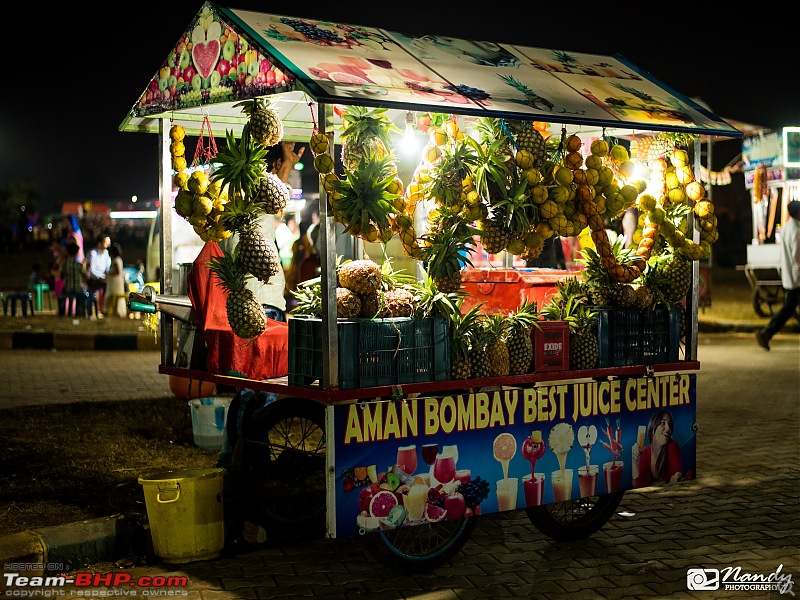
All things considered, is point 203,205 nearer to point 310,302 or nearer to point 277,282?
point 310,302

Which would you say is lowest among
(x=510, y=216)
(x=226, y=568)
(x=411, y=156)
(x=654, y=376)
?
(x=226, y=568)

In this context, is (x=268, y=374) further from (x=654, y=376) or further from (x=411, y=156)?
(x=654, y=376)

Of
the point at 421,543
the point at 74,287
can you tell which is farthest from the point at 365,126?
the point at 74,287

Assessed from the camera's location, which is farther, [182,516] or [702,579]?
[182,516]

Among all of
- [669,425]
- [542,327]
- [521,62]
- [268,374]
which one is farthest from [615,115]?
[268,374]

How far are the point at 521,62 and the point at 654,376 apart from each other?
212 centimetres

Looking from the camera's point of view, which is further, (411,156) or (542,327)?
(411,156)

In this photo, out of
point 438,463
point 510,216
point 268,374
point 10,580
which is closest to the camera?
point 10,580

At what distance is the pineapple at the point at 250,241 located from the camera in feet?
18.3

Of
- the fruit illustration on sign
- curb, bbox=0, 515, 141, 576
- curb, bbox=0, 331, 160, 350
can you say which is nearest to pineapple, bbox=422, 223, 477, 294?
the fruit illustration on sign

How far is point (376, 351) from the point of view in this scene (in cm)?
500

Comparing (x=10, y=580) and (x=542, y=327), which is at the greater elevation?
(x=542, y=327)

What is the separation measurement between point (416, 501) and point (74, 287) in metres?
15.9

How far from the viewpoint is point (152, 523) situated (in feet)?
17.4
